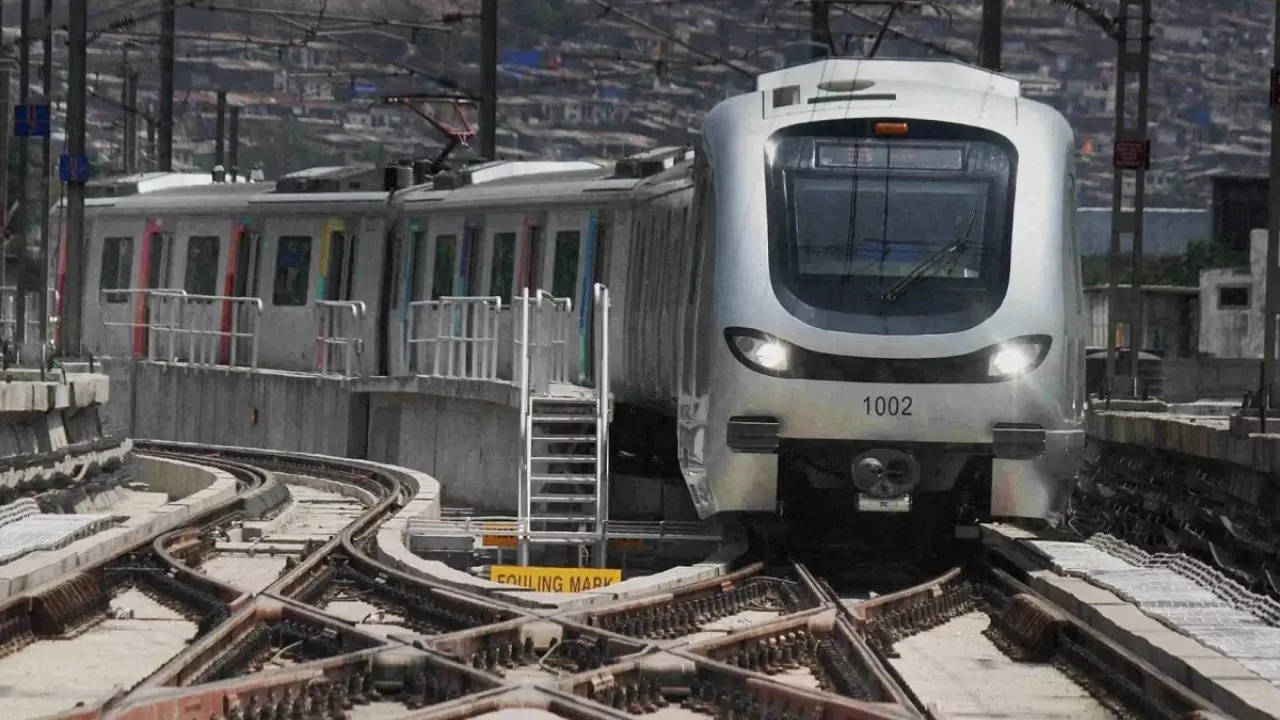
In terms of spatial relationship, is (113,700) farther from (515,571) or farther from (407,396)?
(407,396)

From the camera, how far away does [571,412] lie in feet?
61.3

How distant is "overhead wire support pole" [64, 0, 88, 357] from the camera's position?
2714 centimetres

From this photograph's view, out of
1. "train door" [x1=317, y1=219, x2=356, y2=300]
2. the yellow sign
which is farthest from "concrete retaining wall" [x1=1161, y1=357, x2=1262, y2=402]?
the yellow sign

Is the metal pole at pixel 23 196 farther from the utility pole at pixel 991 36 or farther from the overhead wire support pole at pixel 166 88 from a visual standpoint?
the utility pole at pixel 991 36

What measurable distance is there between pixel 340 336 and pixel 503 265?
194 inches

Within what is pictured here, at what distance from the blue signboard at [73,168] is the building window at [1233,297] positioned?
4486 cm

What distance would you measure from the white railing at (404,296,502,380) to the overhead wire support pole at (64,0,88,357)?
3.75m

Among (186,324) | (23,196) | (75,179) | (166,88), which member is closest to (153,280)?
(186,324)

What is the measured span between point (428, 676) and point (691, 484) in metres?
5.24

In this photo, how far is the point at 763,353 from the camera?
13.5 m

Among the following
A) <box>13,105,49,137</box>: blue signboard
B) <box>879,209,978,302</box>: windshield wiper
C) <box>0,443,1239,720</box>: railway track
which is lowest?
<box>0,443,1239,720</box>: railway track

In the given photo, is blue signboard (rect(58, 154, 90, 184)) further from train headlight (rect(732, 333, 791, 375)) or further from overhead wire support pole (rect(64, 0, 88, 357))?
train headlight (rect(732, 333, 791, 375))

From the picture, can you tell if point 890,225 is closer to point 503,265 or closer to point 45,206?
point 503,265

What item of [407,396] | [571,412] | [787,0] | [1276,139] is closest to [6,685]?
[571,412]
